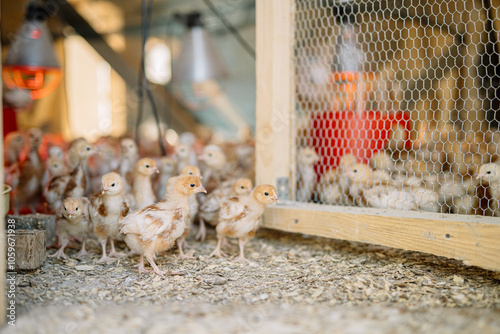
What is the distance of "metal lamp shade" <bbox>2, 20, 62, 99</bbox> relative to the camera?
370cm

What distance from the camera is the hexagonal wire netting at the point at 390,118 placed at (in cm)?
270

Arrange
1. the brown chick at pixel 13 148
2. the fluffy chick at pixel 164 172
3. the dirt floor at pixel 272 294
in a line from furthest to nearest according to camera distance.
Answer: the brown chick at pixel 13 148 < the fluffy chick at pixel 164 172 < the dirt floor at pixel 272 294

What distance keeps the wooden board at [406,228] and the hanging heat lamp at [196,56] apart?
7.81ft

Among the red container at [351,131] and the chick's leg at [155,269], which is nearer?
the chick's leg at [155,269]

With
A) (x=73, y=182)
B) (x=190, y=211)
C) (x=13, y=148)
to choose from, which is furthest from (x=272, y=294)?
(x=13, y=148)

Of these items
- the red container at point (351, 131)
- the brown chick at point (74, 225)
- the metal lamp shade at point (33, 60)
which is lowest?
the brown chick at point (74, 225)

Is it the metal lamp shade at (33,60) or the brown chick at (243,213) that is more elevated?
the metal lamp shade at (33,60)

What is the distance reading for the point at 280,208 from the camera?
9.20 feet

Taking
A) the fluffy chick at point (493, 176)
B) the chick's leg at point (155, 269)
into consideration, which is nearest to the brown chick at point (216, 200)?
the chick's leg at point (155, 269)

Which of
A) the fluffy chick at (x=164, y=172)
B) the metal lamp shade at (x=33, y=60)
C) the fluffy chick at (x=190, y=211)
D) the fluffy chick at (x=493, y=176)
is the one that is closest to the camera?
the fluffy chick at (x=493, y=176)

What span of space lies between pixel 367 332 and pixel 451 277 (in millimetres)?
945

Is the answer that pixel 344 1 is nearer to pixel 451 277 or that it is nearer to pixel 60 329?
pixel 451 277

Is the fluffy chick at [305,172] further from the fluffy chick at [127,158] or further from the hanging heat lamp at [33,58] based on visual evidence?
the hanging heat lamp at [33,58]

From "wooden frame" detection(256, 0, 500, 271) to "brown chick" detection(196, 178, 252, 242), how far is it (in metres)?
0.13
